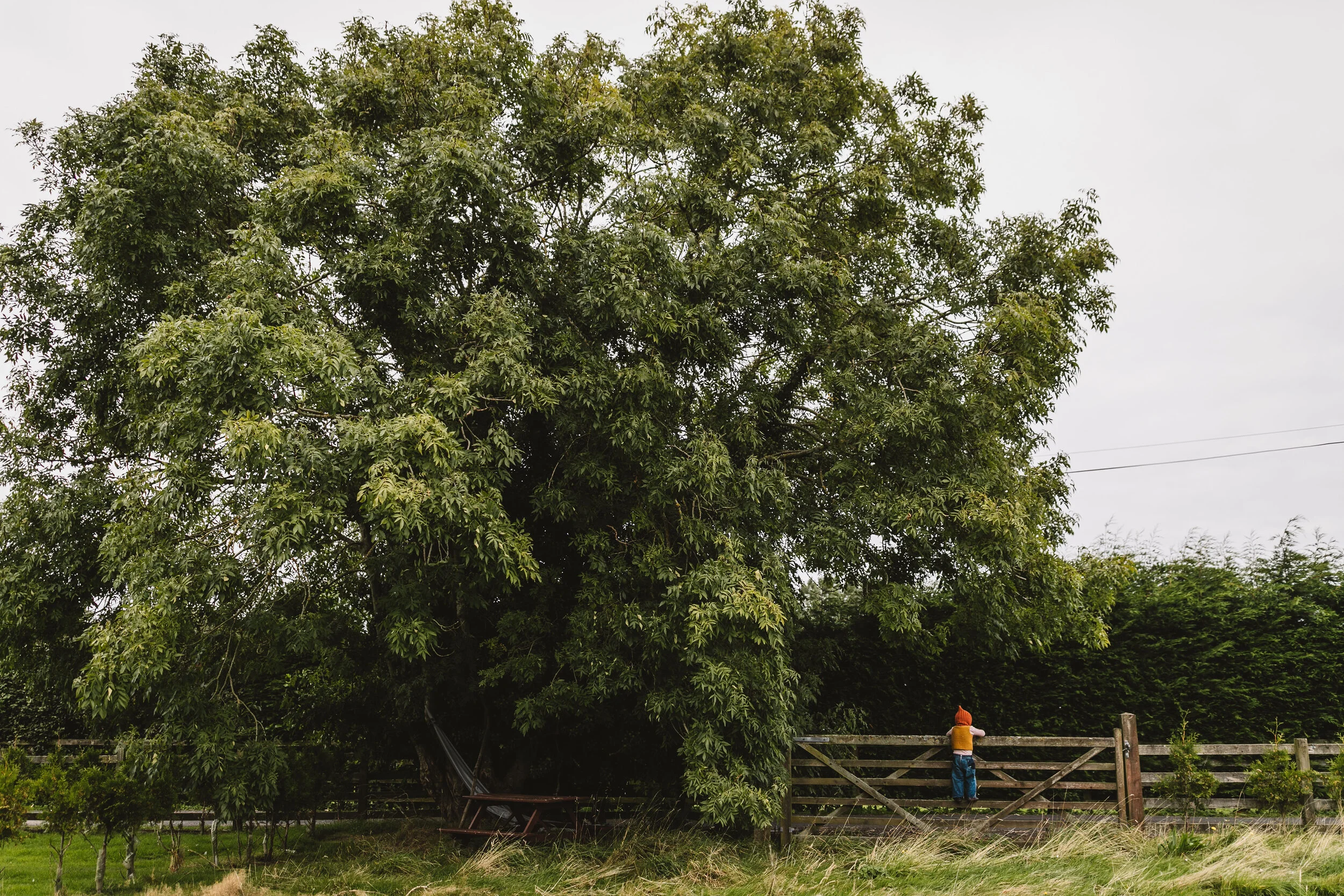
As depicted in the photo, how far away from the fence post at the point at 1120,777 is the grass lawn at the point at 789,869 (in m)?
0.56

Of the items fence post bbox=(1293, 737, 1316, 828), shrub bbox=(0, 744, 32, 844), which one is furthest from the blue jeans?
shrub bbox=(0, 744, 32, 844)

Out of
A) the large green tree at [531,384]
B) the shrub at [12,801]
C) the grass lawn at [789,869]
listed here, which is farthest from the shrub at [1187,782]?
the shrub at [12,801]

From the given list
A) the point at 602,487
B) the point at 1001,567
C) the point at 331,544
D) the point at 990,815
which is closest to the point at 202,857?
the point at 331,544

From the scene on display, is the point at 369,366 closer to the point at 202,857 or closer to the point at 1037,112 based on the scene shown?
the point at 202,857

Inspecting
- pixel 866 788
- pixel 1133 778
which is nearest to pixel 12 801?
pixel 866 788

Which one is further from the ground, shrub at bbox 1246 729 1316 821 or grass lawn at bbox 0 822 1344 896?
shrub at bbox 1246 729 1316 821

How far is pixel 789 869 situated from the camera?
7461mm

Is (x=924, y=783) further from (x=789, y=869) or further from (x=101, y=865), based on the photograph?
(x=101, y=865)

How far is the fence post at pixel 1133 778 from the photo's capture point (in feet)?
28.4

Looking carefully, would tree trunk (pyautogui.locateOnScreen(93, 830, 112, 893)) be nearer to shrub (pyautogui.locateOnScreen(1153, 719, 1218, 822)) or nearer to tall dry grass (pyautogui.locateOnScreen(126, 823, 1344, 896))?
tall dry grass (pyautogui.locateOnScreen(126, 823, 1344, 896))

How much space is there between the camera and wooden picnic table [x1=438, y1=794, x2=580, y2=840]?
8852 millimetres

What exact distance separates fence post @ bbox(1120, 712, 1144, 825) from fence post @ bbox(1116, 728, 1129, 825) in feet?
0.05

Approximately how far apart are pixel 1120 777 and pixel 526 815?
6.72 meters

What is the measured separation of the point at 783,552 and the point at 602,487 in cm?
216
